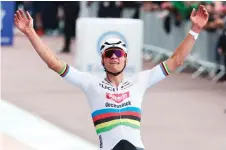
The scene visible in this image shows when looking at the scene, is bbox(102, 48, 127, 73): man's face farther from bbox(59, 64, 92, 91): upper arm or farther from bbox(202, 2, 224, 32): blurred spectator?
bbox(202, 2, 224, 32): blurred spectator

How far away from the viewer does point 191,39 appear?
537cm

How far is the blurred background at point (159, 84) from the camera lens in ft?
33.8

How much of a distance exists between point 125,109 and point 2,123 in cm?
568

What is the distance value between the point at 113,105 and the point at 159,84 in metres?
10.5

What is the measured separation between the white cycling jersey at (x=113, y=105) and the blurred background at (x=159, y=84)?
3.91 meters

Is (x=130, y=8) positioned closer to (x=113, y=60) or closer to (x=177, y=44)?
(x=177, y=44)

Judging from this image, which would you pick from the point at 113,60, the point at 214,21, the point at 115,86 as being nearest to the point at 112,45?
the point at 113,60

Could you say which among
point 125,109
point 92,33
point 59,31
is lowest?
point 59,31

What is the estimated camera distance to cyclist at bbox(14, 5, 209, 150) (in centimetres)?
511

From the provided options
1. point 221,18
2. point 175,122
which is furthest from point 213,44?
point 175,122

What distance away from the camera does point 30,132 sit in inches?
390

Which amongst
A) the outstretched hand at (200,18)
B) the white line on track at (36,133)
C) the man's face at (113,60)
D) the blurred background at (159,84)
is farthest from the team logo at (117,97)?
the blurred background at (159,84)

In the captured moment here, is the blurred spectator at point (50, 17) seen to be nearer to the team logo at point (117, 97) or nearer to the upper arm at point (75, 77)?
the upper arm at point (75, 77)

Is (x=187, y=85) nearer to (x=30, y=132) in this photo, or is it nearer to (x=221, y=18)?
(x=221, y=18)
